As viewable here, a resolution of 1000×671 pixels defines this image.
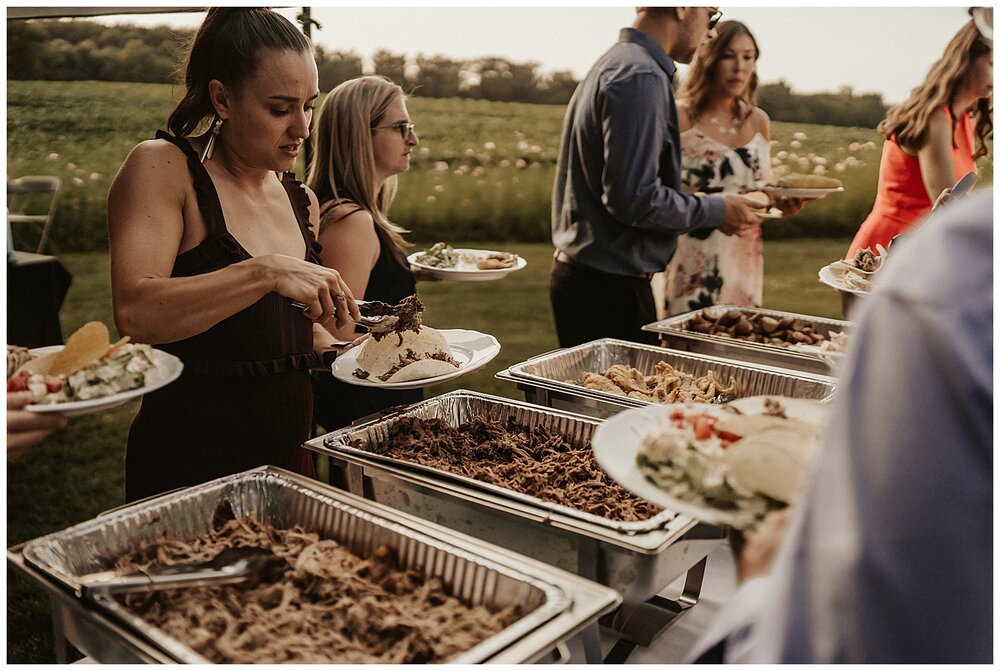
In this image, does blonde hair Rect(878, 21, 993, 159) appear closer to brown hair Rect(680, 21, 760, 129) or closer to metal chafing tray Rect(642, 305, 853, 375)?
brown hair Rect(680, 21, 760, 129)

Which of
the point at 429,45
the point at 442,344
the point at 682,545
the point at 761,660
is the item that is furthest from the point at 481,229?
the point at 761,660

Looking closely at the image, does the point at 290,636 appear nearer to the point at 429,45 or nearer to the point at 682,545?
the point at 682,545

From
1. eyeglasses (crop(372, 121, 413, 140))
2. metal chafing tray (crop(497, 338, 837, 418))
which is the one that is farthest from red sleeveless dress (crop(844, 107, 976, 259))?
eyeglasses (crop(372, 121, 413, 140))

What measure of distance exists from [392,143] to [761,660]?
241 centimetres

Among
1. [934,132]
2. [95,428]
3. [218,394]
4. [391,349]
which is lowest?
[95,428]

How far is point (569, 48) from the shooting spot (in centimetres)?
506

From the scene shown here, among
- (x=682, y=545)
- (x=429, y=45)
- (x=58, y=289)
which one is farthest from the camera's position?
(x=429, y=45)

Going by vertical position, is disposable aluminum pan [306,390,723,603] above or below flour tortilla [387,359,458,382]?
below

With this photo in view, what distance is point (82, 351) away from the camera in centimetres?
141

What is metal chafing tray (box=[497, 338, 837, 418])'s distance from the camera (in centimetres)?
228

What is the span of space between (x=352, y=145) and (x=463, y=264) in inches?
29.2

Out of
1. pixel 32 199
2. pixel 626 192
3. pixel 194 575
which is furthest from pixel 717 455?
pixel 32 199

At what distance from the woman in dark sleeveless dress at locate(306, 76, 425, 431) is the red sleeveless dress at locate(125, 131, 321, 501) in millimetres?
703

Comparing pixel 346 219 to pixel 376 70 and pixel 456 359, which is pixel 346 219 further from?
pixel 376 70
